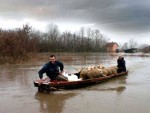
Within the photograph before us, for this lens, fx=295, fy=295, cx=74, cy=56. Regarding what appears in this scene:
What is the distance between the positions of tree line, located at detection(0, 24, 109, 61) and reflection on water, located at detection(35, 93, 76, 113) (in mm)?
19898

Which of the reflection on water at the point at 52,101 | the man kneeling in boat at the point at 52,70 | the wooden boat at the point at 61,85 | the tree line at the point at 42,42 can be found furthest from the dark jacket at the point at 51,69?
the tree line at the point at 42,42

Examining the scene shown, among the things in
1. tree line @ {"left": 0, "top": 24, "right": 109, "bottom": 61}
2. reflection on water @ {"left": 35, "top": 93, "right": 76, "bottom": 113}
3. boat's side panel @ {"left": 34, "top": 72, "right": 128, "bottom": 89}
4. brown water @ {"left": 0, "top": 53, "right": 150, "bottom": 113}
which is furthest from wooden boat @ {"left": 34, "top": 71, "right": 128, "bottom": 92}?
tree line @ {"left": 0, "top": 24, "right": 109, "bottom": 61}

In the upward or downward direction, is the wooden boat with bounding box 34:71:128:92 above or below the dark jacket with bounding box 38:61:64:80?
below

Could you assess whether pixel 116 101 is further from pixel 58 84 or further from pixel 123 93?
pixel 58 84

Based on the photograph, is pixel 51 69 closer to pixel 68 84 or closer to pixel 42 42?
pixel 68 84

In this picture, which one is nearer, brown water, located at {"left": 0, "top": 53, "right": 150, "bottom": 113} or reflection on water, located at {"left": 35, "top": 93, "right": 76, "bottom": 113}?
brown water, located at {"left": 0, "top": 53, "right": 150, "bottom": 113}

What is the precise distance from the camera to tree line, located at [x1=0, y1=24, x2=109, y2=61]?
33.9 metres

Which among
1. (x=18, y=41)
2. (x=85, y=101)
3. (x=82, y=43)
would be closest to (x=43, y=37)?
(x=82, y=43)

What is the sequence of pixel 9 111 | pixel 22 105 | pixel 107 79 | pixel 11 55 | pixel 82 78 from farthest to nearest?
pixel 11 55
pixel 107 79
pixel 82 78
pixel 22 105
pixel 9 111

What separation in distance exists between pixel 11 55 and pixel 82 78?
19445mm

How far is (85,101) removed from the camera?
11797mm

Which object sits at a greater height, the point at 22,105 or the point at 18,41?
the point at 18,41

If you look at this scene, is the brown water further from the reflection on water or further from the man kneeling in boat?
the man kneeling in boat

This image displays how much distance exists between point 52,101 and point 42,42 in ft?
203
